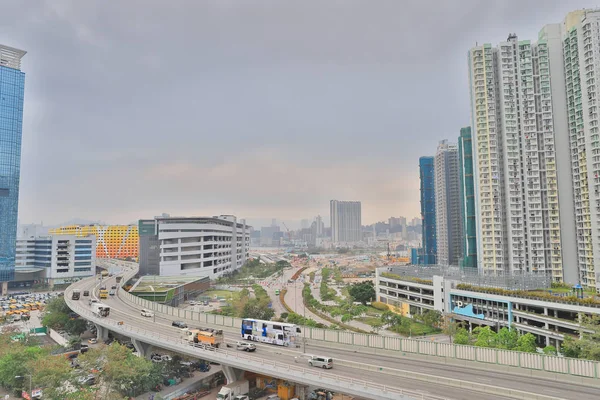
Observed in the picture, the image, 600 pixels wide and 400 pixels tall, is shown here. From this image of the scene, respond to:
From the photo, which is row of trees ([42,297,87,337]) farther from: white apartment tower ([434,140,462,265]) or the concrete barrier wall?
white apartment tower ([434,140,462,265])

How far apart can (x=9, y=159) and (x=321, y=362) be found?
88594 mm

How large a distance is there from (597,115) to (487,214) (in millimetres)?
17496

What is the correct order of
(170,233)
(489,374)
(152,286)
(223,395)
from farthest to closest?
(170,233) < (152,286) < (223,395) < (489,374)

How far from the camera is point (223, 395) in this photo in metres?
25.9

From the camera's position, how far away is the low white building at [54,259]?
88375 mm

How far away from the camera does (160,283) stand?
64188mm

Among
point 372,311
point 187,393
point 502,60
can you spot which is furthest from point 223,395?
point 502,60

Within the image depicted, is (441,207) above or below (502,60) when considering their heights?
below

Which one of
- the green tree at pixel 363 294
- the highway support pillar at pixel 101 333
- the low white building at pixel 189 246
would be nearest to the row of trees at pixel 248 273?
the low white building at pixel 189 246

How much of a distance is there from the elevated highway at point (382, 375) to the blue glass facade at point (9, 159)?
68759 millimetres

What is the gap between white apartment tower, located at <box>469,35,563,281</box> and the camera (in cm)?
5431

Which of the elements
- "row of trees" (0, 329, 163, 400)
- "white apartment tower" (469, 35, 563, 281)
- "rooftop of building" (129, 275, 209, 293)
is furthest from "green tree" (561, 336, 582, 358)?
"rooftop of building" (129, 275, 209, 293)

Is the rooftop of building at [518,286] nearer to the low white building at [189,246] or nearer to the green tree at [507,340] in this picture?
the green tree at [507,340]

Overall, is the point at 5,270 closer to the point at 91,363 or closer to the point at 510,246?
the point at 91,363
